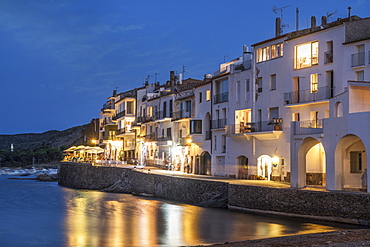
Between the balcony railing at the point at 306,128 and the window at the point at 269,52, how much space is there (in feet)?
22.9

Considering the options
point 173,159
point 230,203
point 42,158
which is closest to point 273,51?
point 230,203

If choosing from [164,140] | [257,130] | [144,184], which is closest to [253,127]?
[257,130]

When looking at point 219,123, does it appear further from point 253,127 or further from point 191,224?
point 191,224

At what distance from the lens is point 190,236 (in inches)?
1038

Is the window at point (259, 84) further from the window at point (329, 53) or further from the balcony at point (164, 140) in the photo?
the balcony at point (164, 140)

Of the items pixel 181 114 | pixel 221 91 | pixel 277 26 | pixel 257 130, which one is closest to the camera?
pixel 257 130

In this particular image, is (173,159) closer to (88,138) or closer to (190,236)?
(190,236)

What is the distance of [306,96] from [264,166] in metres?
7.86

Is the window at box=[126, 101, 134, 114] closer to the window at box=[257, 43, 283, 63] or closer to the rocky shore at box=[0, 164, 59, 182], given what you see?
the rocky shore at box=[0, 164, 59, 182]

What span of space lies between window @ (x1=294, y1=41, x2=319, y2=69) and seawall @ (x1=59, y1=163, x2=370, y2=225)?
10996 millimetres

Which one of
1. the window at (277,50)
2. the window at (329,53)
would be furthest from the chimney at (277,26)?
the window at (329,53)

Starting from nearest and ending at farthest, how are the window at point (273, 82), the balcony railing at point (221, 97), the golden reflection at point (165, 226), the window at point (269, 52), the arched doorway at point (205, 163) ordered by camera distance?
the golden reflection at point (165, 226), the window at point (269, 52), the window at point (273, 82), the balcony railing at point (221, 97), the arched doorway at point (205, 163)

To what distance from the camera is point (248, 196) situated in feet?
111

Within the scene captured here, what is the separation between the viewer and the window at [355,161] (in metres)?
34.0
